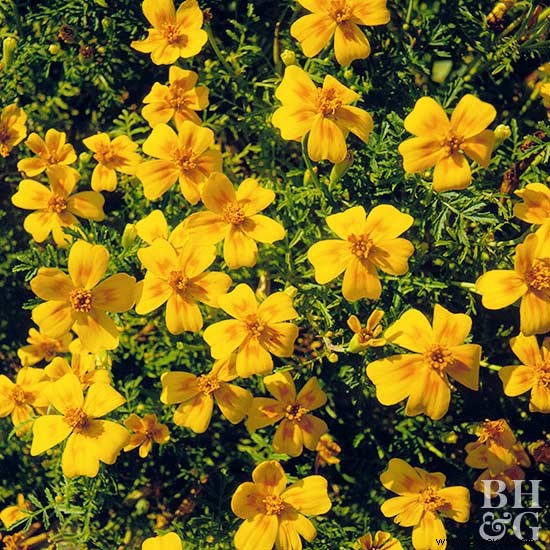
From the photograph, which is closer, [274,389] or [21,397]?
[274,389]

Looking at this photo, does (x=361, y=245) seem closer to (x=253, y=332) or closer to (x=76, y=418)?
(x=253, y=332)

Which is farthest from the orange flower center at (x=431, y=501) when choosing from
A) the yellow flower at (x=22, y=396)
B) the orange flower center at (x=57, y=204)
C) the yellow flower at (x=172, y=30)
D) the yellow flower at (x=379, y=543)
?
the yellow flower at (x=172, y=30)

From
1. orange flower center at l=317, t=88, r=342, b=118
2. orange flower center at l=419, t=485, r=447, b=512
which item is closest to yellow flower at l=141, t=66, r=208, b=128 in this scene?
orange flower center at l=317, t=88, r=342, b=118

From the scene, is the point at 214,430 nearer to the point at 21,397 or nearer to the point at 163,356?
the point at 163,356

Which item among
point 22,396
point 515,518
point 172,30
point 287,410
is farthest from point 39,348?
point 515,518

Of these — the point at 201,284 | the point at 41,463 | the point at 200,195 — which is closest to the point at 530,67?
the point at 200,195

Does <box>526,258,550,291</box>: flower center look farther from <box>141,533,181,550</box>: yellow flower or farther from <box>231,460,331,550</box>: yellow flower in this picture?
<box>141,533,181,550</box>: yellow flower
